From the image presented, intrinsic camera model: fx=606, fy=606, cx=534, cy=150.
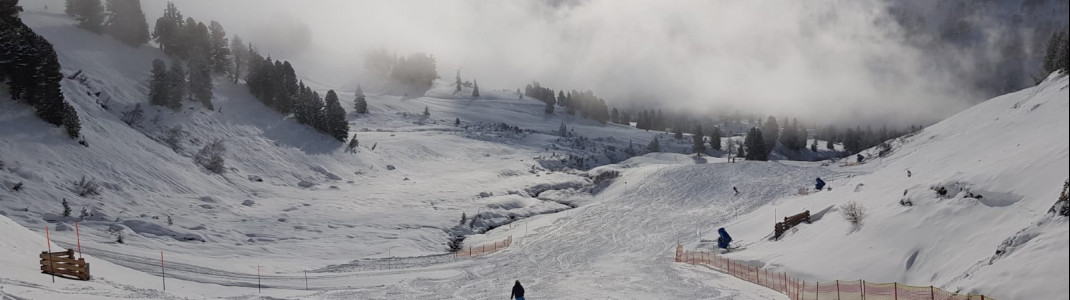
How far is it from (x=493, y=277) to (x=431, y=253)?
14188 millimetres

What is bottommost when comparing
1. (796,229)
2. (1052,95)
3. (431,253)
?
(431,253)

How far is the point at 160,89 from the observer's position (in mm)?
70750

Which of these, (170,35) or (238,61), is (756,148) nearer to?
(238,61)

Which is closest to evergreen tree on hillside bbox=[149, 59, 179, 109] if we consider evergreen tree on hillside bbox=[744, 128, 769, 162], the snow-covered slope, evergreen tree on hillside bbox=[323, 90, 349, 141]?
evergreen tree on hillside bbox=[323, 90, 349, 141]

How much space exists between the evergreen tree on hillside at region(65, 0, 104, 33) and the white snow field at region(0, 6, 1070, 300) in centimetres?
268

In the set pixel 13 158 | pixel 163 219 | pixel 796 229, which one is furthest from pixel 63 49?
pixel 796 229

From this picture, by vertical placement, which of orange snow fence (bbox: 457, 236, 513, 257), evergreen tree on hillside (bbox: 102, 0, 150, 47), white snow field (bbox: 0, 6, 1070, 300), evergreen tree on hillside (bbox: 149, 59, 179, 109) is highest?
evergreen tree on hillside (bbox: 102, 0, 150, 47)

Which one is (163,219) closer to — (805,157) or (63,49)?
(63,49)

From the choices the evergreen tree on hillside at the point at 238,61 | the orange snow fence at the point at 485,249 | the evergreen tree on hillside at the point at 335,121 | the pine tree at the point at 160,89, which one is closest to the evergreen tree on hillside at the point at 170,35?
the evergreen tree on hillside at the point at 238,61

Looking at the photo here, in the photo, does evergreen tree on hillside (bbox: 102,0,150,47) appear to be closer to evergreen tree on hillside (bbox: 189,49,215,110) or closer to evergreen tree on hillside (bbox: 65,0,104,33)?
evergreen tree on hillside (bbox: 65,0,104,33)

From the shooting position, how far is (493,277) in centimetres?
3312

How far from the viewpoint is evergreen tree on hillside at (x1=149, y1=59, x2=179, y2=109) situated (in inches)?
2771

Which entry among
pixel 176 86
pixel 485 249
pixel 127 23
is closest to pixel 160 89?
pixel 176 86

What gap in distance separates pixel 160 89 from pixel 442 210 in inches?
1501
